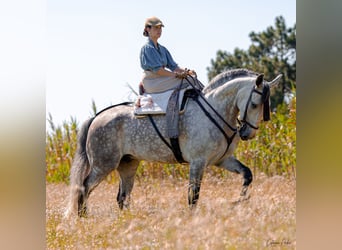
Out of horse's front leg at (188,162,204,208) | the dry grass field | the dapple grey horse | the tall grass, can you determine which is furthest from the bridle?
the tall grass

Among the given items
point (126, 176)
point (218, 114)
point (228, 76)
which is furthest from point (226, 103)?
point (126, 176)

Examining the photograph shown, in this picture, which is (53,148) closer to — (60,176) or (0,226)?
(60,176)

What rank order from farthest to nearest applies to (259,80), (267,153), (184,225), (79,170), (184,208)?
(267,153) < (79,170) < (184,208) < (259,80) < (184,225)

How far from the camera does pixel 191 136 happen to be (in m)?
6.18

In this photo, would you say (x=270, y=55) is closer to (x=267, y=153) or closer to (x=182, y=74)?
(x=267, y=153)

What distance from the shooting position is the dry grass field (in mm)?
4414

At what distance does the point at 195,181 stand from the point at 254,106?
34.9 inches

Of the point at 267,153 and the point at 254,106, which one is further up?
the point at 254,106

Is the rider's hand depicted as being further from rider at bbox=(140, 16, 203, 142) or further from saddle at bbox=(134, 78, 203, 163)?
saddle at bbox=(134, 78, 203, 163)

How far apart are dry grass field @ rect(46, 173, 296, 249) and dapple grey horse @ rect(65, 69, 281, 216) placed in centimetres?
27

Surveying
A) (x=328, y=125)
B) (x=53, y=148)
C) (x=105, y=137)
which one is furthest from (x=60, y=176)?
(x=328, y=125)

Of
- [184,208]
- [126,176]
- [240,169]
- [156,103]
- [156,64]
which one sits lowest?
[184,208]

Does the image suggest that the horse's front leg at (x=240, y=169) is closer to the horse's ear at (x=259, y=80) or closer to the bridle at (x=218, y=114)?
the bridle at (x=218, y=114)

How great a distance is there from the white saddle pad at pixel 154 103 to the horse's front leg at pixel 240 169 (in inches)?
29.4
